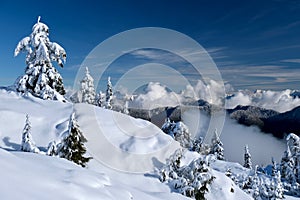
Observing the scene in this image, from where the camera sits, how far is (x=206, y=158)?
48.7 feet

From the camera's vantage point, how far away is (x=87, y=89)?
48688 millimetres

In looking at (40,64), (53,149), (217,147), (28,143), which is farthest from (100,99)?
(28,143)

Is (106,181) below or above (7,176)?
below

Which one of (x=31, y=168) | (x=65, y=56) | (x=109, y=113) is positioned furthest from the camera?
(x=65, y=56)

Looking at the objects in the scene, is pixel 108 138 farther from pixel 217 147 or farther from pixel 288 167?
pixel 217 147

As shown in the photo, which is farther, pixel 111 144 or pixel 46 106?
pixel 46 106

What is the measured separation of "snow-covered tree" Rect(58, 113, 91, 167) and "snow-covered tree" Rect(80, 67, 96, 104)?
35.9m

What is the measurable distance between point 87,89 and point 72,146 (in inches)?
1456

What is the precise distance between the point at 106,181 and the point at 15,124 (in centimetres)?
975

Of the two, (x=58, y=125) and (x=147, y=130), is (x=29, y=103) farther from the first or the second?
(x=147, y=130)

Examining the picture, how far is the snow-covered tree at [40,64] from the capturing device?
20359 mm

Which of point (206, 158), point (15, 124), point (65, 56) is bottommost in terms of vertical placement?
A: point (206, 158)

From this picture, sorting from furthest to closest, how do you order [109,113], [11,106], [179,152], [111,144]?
[109,113] < [11,106] < [179,152] < [111,144]

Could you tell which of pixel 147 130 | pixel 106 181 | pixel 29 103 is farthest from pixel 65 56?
pixel 106 181
